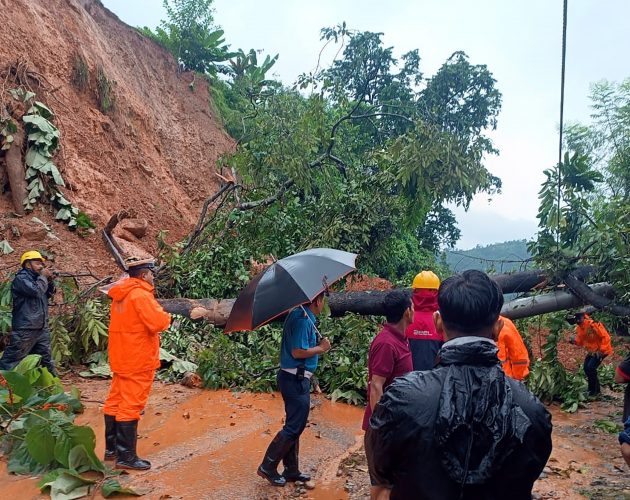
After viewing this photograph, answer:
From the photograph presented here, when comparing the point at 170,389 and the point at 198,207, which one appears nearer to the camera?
the point at 170,389

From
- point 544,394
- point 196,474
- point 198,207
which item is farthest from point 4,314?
point 198,207

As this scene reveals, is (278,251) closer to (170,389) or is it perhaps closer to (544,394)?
(170,389)

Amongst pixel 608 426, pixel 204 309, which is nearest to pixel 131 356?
pixel 204 309

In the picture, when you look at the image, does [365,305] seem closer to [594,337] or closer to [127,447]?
[594,337]

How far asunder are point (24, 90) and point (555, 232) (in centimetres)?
965

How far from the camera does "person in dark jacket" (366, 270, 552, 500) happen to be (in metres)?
1.46

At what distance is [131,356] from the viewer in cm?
395

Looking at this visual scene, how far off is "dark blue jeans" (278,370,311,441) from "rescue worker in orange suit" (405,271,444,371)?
81cm

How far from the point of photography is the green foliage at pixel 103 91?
42.6 ft

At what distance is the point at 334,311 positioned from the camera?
301 inches

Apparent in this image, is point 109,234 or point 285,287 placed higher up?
point 109,234

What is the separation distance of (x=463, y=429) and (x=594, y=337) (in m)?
6.84

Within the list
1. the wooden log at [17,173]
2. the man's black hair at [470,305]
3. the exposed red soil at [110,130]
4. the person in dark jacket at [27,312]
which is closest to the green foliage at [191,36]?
the exposed red soil at [110,130]

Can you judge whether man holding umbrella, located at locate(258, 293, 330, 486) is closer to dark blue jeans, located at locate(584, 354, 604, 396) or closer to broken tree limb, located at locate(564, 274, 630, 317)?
broken tree limb, located at locate(564, 274, 630, 317)
